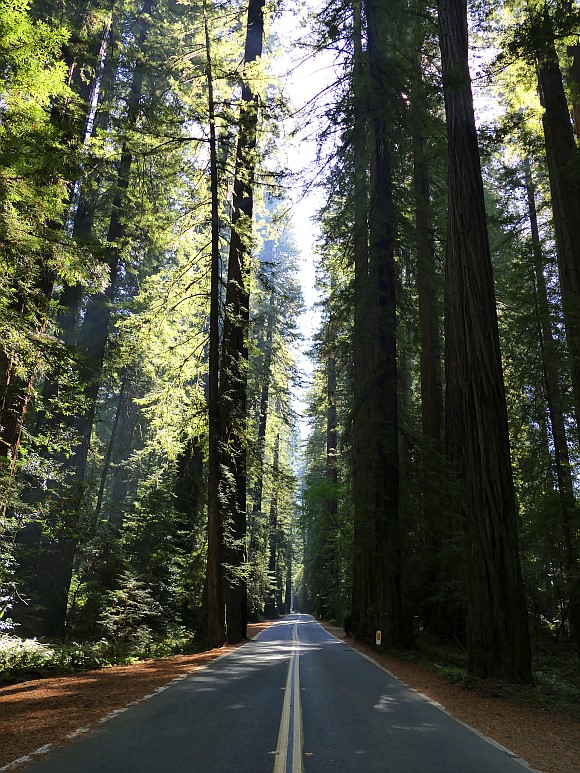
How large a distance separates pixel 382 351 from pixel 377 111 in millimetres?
6828

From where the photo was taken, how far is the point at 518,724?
6117mm

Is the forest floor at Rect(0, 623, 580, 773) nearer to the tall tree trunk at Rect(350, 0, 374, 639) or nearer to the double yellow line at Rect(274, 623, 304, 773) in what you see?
the double yellow line at Rect(274, 623, 304, 773)

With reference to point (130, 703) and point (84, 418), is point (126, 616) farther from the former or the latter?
point (130, 703)

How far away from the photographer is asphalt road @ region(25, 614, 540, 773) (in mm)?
4215

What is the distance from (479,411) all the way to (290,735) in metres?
6.09

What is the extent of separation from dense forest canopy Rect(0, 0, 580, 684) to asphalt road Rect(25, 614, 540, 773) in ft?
9.52

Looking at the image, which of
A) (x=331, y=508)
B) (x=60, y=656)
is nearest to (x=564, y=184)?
(x=60, y=656)

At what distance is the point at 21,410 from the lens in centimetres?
984

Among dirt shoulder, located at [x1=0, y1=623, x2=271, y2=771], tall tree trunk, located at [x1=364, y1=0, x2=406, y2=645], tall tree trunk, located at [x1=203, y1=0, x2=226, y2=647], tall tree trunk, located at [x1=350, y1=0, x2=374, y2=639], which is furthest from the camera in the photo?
tall tree trunk, located at [x1=350, y1=0, x2=374, y2=639]

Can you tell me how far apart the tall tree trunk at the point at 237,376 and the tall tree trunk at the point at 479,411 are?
21.7 ft

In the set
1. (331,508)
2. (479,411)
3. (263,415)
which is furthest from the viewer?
(263,415)

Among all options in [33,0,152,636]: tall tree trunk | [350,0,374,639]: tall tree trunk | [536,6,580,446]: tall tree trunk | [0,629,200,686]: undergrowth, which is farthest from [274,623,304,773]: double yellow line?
[536,6,580,446]: tall tree trunk

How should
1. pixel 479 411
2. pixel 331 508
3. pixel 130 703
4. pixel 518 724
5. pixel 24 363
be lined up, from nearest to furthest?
pixel 518 724 → pixel 130 703 → pixel 24 363 → pixel 479 411 → pixel 331 508

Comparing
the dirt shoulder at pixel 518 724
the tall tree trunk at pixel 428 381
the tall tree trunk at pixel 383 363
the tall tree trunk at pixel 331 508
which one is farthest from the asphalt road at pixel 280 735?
the tall tree trunk at pixel 331 508
